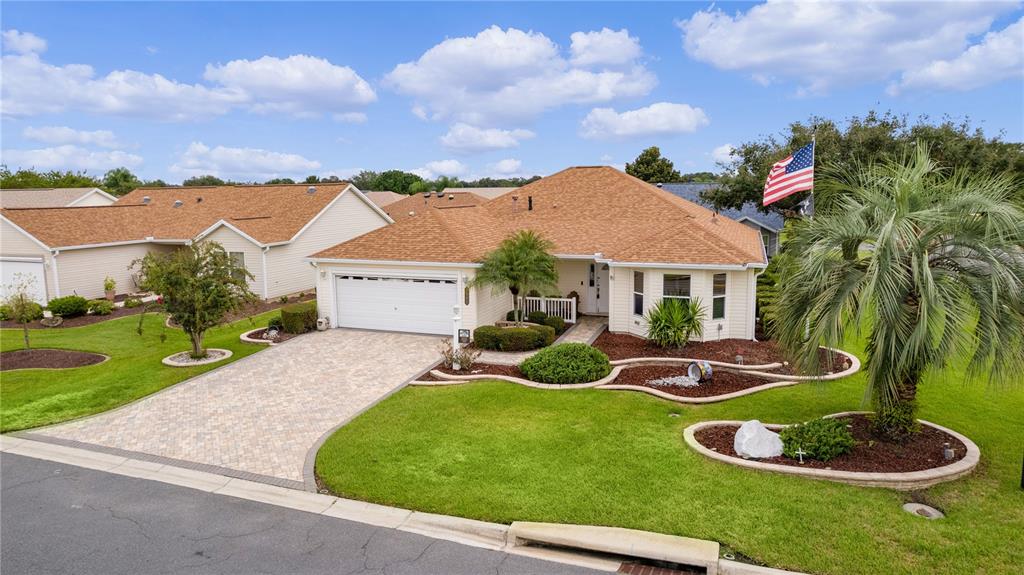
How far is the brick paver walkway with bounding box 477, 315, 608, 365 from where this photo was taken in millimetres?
15784

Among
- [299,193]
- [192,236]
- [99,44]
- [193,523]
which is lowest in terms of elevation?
[193,523]

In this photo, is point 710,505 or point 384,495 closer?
point 710,505

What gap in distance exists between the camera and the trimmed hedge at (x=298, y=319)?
1905 cm

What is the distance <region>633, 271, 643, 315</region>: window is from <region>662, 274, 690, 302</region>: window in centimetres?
91

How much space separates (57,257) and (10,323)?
326 centimetres

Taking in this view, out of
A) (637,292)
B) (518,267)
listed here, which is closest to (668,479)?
(518,267)

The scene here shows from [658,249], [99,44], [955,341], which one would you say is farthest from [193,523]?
[99,44]

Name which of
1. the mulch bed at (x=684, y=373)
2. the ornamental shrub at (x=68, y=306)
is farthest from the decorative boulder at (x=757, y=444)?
the ornamental shrub at (x=68, y=306)

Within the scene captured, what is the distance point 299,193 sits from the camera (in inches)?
1247

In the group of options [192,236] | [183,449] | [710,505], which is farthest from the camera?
[192,236]

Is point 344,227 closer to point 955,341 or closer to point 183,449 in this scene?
point 183,449

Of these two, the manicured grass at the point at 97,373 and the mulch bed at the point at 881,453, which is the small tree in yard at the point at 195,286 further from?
the mulch bed at the point at 881,453

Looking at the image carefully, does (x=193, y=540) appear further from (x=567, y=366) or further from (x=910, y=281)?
(x=910, y=281)

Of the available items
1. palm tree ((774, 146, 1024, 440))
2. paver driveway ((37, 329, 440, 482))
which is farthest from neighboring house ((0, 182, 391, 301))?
palm tree ((774, 146, 1024, 440))
